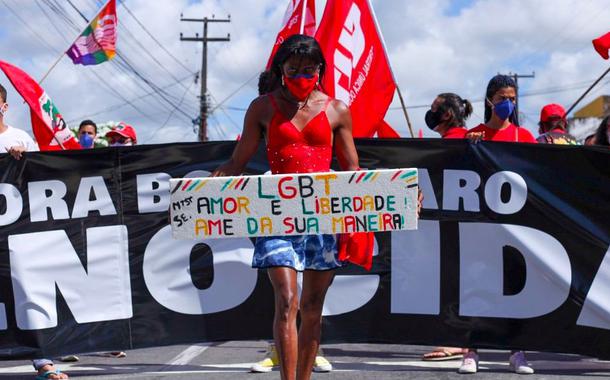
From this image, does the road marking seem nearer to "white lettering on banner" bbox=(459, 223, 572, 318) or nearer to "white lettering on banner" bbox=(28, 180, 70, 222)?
"white lettering on banner" bbox=(28, 180, 70, 222)

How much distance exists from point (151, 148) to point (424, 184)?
1.96m

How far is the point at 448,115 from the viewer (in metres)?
7.70

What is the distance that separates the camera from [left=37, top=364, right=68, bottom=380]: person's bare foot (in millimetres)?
6418

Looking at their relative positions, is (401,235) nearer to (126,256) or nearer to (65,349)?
(126,256)

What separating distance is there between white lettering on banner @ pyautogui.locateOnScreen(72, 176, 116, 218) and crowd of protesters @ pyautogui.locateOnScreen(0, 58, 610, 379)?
49 centimetres

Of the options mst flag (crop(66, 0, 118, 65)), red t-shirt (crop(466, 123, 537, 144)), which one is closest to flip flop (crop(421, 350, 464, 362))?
red t-shirt (crop(466, 123, 537, 144))

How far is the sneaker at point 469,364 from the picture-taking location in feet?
20.9

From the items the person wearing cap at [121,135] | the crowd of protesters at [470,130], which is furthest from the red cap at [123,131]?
the crowd of protesters at [470,130]

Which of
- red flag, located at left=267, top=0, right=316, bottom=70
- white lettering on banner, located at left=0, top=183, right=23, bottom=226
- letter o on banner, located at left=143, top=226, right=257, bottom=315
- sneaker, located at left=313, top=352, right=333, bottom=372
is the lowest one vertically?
sneaker, located at left=313, top=352, right=333, bottom=372

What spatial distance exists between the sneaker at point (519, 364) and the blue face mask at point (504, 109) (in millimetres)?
1648

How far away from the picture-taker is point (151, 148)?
22.7 ft

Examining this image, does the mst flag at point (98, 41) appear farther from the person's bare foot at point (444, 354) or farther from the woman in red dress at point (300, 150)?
the woman in red dress at point (300, 150)

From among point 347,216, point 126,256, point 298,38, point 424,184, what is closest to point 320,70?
point 298,38

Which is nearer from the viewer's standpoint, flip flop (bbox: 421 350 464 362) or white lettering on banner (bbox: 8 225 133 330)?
white lettering on banner (bbox: 8 225 133 330)
